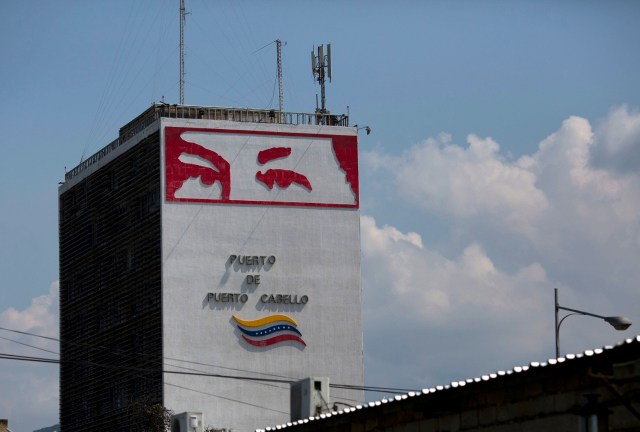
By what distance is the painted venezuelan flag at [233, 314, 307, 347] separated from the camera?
10569cm

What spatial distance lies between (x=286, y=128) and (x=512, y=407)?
3033 inches

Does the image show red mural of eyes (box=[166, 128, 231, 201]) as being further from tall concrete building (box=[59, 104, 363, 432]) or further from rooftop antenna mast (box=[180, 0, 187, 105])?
rooftop antenna mast (box=[180, 0, 187, 105])

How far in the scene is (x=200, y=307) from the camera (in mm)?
105625

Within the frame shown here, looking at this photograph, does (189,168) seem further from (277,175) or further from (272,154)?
(277,175)

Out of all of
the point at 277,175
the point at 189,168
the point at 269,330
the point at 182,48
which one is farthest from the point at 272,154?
the point at 269,330

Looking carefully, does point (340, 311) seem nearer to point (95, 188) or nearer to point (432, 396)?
point (95, 188)

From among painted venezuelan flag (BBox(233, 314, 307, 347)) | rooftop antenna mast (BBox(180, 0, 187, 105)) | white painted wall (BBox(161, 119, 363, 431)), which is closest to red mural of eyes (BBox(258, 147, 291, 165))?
white painted wall (BBox(161, 119, 363, 431))

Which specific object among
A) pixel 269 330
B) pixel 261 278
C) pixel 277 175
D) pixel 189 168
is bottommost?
pixel 269 330

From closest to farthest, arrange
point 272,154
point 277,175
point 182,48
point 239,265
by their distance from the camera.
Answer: point 239,265
point 272,154
point 277,175
point 182,48

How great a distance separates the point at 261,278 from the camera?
107 meters

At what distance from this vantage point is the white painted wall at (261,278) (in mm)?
104938

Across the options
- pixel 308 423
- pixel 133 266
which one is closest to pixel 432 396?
pixel 308 423

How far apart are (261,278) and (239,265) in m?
1.71

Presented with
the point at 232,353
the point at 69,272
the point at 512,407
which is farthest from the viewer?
the point at 69,272
